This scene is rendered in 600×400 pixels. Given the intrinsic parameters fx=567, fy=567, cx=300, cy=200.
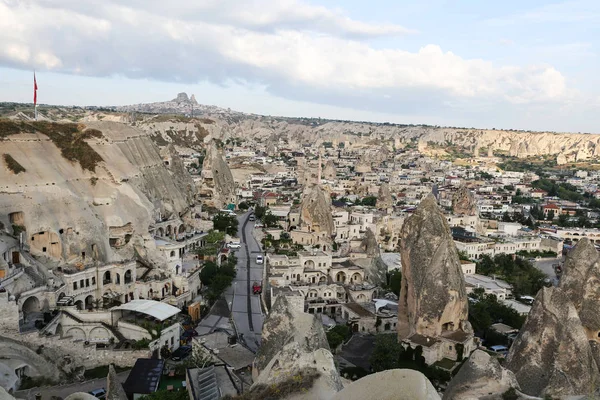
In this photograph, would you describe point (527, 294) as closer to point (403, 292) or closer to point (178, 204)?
point (403, 292)

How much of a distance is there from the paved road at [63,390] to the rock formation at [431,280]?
16.7 meters

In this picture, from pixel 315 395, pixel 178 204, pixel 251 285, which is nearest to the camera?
pixel 315 395

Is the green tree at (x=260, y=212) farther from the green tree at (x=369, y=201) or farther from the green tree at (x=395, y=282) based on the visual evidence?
the green tree at (x=395, y=282)

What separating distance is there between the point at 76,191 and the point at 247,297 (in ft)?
48.5

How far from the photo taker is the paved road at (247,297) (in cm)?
3584

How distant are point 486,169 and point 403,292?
450ft

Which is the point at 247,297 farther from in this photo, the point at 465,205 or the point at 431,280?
the point at 465,205

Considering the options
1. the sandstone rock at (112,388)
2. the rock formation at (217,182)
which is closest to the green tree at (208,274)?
the sandstone rock at (112,388)

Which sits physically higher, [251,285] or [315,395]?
[315,395]

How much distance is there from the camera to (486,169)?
16325 cm

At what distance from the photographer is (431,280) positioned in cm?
3247

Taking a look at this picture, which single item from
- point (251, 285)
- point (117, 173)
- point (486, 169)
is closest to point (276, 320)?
point (251, 285)

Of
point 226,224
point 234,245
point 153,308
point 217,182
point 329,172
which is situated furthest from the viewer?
point 329,172

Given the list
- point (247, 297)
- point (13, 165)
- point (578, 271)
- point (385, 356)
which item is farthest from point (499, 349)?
point (13, 165)
